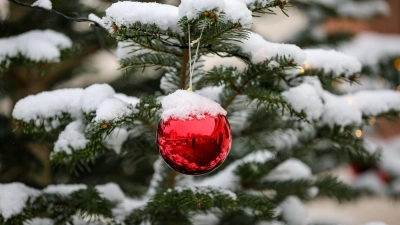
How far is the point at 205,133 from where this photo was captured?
1.85 feet

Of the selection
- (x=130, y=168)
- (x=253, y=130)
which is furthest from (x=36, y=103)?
(x=130, y=168)

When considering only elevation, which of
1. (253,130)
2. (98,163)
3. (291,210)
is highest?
(253,130)

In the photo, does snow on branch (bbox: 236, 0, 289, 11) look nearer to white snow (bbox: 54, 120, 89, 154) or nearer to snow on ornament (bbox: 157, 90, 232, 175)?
snow on ornament (bbox: 157, 90, 232, 175)

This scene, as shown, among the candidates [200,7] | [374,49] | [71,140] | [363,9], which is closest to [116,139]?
[71,140]

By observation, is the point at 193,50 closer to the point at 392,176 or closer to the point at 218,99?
the point at 218,99

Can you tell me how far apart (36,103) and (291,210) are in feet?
1.78

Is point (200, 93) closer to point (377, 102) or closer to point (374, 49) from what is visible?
point (377, 102)

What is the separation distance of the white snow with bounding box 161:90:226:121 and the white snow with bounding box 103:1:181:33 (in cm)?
9

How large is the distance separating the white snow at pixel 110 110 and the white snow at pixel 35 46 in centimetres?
22

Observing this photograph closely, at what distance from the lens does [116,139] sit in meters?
0.75

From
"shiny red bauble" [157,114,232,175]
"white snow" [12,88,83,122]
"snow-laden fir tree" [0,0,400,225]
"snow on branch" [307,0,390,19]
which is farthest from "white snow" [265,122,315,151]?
"snow on branch" [307,0,390,19]

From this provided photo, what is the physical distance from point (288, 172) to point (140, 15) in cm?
53

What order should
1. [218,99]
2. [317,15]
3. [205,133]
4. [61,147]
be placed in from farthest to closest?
[317,15] → [218,99] → [61,147] → [205,133]

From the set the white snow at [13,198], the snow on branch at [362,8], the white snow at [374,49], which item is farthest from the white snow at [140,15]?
the snow on branch at [362,8]
